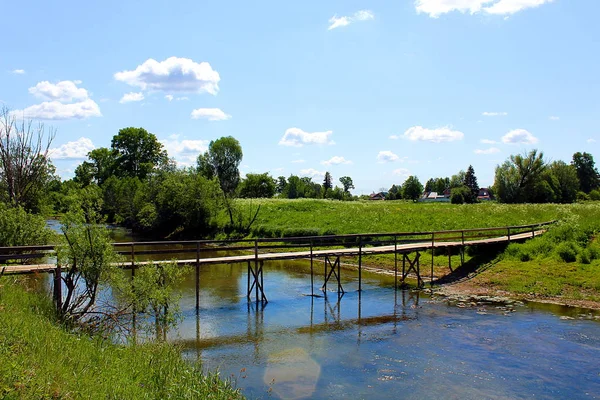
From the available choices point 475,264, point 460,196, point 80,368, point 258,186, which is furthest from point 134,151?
point 80,368

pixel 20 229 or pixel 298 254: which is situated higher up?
pixel 20 229

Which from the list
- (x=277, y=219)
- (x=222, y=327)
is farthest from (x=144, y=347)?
(x=277, y=219)

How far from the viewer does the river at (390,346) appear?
37.1 feet

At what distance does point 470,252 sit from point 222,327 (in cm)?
1776

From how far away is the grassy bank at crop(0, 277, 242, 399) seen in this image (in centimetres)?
682

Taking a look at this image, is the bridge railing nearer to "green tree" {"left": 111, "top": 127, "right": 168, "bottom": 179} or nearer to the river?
the river

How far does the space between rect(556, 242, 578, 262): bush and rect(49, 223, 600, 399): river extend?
582cm

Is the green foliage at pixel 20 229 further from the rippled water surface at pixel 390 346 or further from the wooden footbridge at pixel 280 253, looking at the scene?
the rippled water surface at pixel 390 346

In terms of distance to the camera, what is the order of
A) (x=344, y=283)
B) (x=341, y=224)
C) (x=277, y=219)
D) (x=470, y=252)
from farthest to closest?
1. (x=277, y=219)
2. (x=341, y=224)
3. (x=470, y=252)
4. (x=344, y=283)

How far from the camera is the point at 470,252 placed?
1105 inches

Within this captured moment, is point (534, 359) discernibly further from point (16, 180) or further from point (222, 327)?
point (16, 180)

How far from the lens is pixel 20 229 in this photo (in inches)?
850

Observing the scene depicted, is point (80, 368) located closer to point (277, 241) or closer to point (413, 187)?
point (277, 241)

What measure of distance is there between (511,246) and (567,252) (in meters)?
3.19
